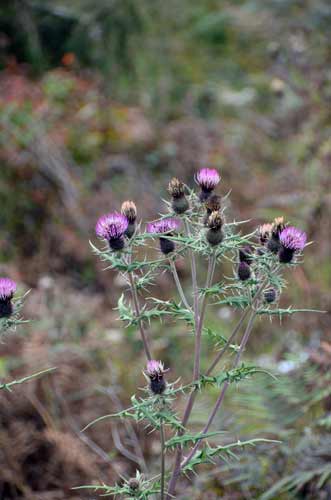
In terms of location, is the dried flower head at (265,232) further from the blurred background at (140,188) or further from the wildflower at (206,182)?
the blurred background at (140,188)

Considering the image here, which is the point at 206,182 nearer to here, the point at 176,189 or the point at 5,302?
the point at 176,189

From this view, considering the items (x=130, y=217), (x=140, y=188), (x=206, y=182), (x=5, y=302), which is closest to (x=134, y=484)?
(x=5, y=302)

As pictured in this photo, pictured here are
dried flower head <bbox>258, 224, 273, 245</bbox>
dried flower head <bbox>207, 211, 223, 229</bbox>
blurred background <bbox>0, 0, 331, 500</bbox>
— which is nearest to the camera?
dried flower head <bbox>207, 211, 223, 229</bbox>

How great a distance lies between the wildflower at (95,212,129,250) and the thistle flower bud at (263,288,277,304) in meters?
0.38

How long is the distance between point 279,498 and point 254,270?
3.17 ft

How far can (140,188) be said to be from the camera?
481cm

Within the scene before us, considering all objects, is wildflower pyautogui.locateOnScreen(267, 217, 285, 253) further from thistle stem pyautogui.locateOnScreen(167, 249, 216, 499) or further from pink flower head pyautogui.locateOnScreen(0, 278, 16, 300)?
pink flower head pyautogui.locateOnScreen(0, 278, 16, 300)

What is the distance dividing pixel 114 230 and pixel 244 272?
33 cm

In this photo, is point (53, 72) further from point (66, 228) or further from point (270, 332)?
point (270, 332)

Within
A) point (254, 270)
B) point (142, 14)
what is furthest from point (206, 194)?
point (142, 14)

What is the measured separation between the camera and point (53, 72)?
6043mm

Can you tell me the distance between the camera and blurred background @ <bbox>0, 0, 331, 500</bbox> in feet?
8.24

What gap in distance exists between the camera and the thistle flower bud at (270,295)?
1.58 metres

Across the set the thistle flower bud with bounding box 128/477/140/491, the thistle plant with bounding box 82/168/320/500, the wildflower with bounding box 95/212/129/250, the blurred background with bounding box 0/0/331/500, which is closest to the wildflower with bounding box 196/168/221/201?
the thistle plant with bounding box 82/168/320/500
